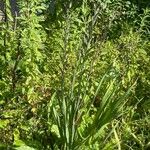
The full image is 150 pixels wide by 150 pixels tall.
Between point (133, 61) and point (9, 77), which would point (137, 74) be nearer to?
point (133, 61)

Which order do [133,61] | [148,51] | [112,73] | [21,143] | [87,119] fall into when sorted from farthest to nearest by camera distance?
[148,51] → [133,61] → [112,73] → [87,119] → [21,143]

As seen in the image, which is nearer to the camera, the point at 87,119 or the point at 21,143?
the point at 21,143

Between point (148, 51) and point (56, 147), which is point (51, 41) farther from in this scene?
point (56, 147)

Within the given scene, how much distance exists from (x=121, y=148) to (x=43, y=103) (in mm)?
877

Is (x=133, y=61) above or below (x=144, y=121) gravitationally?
above

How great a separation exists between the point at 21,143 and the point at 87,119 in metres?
0.63

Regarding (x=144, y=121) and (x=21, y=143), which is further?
(x=144, y=121)

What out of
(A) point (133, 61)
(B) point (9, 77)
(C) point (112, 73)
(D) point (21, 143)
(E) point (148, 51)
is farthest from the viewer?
(E) point (148, 51)

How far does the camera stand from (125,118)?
427 cm

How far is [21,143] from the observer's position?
359 cm

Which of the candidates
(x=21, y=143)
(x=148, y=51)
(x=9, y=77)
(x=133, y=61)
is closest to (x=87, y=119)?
(x=21, y=143)

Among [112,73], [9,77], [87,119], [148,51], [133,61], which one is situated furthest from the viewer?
[148,51]

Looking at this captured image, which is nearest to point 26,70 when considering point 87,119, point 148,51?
point 87,119

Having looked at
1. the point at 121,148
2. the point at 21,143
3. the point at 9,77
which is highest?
the point at 9,77
